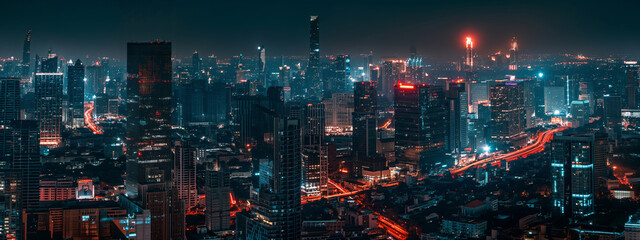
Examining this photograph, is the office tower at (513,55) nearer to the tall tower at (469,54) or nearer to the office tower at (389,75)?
the tall tower at (469,54)

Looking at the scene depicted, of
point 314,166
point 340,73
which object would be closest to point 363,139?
point 314,166

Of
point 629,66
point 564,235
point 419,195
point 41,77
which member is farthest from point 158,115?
point 629,66

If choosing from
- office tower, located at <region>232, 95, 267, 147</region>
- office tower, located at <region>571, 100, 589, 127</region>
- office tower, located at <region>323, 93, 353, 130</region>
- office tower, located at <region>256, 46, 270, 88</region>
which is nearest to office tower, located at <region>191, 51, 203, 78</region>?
office tower, located at <region>232, 95, 267, 147</region>

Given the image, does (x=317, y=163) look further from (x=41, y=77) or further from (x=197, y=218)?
(x=41, y=77)

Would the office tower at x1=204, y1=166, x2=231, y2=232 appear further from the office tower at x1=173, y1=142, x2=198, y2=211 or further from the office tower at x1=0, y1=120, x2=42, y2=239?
the office tower at x1=0, y1=120, x2=42, y2=239

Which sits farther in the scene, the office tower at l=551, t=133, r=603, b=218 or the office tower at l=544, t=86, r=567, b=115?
the office tower at l=544, t=86, r=567, b=115
